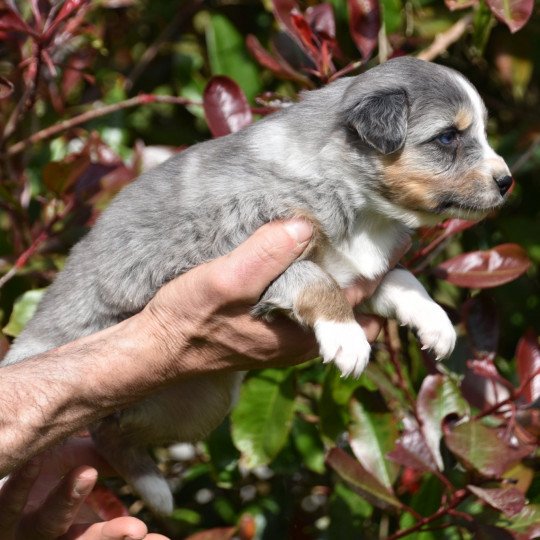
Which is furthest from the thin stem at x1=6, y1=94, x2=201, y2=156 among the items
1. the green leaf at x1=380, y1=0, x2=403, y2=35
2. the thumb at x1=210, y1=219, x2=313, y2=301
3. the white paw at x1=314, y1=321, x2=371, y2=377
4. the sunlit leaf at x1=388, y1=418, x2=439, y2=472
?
the sunlit leaf at x1=388, y1=418, x2=439, y2=472

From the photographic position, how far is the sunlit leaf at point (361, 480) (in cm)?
349

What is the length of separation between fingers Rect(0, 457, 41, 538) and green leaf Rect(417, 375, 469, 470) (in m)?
1.32

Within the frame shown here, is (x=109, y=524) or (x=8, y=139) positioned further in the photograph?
(x=8, y=139)

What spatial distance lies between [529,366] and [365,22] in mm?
1407

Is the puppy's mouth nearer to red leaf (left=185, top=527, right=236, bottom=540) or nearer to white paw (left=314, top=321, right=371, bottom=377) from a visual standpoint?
white paw (left=314, top=321, right=371, bottom=377)

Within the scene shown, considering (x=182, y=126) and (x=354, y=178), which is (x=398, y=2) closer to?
(x=354, y=178)

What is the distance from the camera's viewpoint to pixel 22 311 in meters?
→ 3.91

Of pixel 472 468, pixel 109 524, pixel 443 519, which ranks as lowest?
pixel 443 519

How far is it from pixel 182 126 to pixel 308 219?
83.8 inches

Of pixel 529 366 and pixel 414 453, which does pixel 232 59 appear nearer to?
pixel 529 366

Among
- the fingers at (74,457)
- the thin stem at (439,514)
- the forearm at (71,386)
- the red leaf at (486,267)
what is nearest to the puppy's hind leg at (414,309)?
the red leaf at (486,267)

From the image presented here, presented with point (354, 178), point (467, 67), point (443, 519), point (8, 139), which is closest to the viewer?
point (354, 178)

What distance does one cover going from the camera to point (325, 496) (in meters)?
4.67

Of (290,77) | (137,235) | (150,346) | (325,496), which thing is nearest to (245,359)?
(150,346)
